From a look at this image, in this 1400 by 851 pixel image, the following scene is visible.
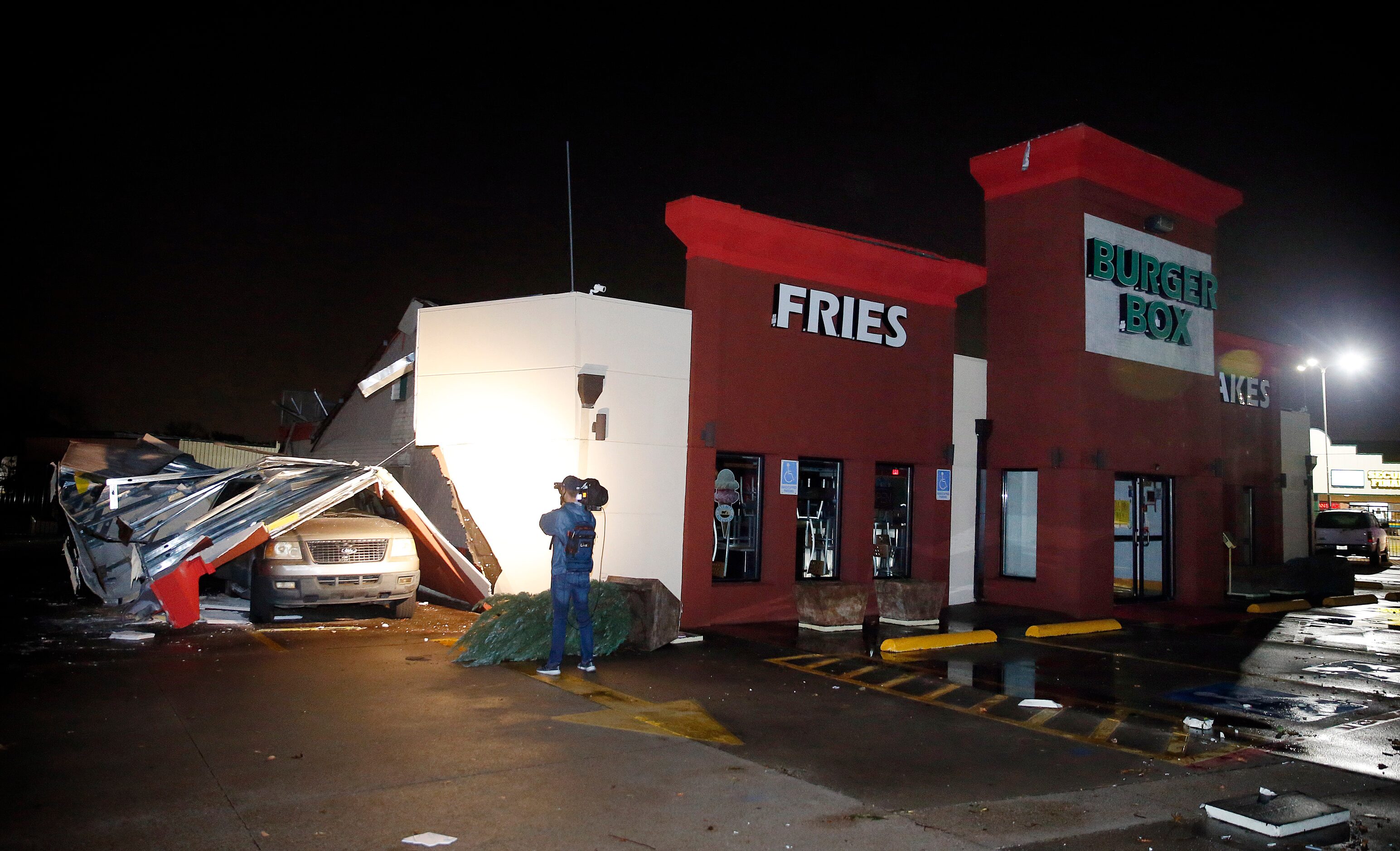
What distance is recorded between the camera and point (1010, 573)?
53.0 feet

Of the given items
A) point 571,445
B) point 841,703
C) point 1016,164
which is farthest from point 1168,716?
point 1016,164

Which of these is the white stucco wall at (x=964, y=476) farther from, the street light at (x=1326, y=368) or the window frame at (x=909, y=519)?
the street light at (x=1326, y=368)

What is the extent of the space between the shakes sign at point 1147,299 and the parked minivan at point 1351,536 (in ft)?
50.4

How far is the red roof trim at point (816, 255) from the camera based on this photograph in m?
13.0

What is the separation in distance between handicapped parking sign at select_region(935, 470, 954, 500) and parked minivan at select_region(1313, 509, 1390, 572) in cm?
1888

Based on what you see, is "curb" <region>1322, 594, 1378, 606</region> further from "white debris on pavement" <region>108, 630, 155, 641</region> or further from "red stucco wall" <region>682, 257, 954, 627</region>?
"white debris on pavement" <region>108, 630, 155, 641</region>

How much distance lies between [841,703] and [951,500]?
8255 mm

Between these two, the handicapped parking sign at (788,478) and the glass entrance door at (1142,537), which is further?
the glass entrance door at (1142,537)

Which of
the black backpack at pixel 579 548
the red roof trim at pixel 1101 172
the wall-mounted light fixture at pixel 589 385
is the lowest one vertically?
the black backpack at pixel 579 548

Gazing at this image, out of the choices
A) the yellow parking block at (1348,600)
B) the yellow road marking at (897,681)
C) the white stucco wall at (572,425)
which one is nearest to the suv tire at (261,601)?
the white stucco wall at (572,425)

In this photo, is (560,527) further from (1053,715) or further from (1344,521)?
(1344,521)

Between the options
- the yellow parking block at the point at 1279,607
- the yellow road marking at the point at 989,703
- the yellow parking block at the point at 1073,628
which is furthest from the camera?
the yellow parking block at the point at 1279,607

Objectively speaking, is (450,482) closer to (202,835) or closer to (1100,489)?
(202,835)

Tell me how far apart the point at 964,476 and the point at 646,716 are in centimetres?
1008
